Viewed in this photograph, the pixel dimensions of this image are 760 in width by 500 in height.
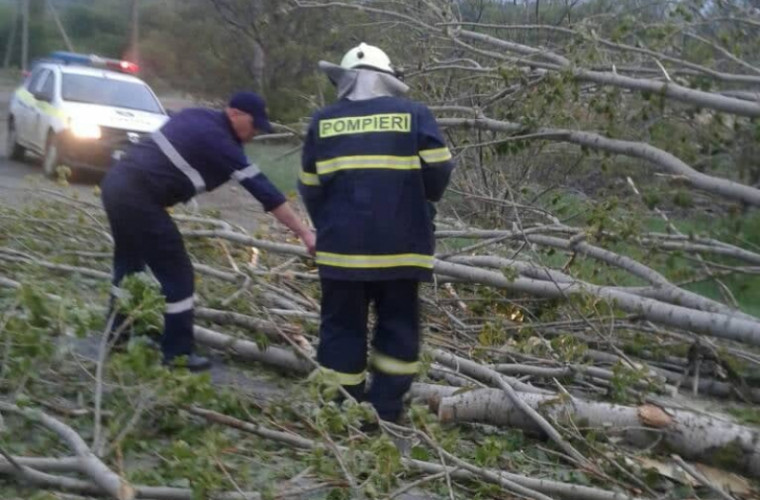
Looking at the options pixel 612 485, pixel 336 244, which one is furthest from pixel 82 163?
pixel 612 485

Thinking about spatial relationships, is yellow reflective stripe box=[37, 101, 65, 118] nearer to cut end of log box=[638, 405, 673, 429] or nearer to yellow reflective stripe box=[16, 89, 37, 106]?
yellow reflective stripe box=[16, 89, 37, 106]

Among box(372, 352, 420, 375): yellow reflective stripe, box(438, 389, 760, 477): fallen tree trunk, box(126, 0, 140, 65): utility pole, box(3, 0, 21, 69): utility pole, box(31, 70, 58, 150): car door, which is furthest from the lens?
box(3, 0, 21, 69): utility pole

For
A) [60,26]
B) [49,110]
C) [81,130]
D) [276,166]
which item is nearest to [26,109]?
[49,110]

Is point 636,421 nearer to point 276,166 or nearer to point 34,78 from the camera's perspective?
point 276,166

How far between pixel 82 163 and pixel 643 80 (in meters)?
9.11

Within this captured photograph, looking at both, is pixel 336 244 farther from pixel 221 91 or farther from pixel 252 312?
pixel 221 91

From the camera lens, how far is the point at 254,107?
5.57 m

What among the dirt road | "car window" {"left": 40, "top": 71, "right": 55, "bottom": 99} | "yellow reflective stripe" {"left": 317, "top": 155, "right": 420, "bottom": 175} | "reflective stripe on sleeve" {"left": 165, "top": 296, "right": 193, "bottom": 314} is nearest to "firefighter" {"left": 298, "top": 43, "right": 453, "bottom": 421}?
"yellow reflective stripe" {"left": 317, "top": 155, "right": 420, "bottom": 175}

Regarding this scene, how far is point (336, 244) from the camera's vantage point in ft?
16.5

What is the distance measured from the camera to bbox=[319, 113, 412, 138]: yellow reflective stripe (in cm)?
494

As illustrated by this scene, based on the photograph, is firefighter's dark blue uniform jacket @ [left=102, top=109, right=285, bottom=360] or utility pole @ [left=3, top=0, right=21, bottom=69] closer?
firefighter's dark blue uniform jacket @ [left=102, top=109, right=285, bottom=360]

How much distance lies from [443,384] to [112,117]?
9.56 m

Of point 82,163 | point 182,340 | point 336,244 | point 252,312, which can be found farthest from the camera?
point 82,163

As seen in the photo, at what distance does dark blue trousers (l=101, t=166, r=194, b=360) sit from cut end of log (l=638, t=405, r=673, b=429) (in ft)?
7.54
